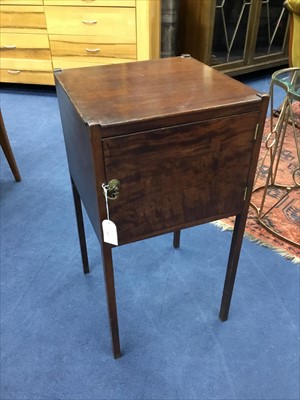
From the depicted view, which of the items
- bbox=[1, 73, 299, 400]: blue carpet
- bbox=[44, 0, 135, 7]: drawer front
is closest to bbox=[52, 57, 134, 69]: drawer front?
bbox=[44, 0, 135, 7]: drawer front

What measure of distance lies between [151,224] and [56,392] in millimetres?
548

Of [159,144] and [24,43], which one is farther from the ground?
[159,144]

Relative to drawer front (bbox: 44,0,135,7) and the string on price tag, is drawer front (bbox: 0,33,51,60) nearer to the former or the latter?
drawer front (bbox: 44,0,135,7)

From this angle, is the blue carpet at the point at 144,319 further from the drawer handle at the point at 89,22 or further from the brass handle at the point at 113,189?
the drawer handle at the point at 89,22

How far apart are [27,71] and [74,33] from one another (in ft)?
1.67

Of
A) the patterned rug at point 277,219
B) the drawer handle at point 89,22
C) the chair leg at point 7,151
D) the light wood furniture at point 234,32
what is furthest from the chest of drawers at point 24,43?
the patterned rug at point 277,219

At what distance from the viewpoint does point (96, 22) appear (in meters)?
2.30

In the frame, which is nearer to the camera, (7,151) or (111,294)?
(111,294)

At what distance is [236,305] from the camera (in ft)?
3.78

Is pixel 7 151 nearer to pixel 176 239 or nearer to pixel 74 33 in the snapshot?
pixel 176 239

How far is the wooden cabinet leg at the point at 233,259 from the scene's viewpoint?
0.87 m

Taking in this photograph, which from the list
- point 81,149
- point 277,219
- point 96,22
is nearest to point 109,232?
point 81,149

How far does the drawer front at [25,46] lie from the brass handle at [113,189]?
221cm

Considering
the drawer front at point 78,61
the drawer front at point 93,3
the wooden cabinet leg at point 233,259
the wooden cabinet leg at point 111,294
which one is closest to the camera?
the wooden cabinet leg at point 111,294
